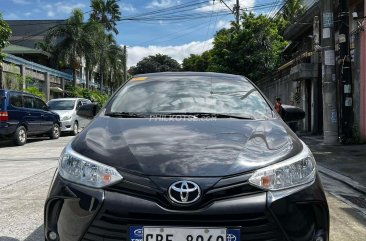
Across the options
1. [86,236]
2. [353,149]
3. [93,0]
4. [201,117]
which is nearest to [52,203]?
[86,236]

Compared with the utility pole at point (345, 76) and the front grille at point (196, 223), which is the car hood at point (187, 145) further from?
the utility pole at point (345, 76)

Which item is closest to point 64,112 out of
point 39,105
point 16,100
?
point 39,105

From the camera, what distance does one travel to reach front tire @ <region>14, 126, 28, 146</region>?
14371mm

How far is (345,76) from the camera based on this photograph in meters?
13.8

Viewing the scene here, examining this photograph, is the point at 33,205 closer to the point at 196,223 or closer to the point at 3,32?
the point at 196,223

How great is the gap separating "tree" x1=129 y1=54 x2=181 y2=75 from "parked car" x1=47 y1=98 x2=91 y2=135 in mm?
62575

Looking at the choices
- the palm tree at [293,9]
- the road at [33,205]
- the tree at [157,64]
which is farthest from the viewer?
the tree at [157,64]

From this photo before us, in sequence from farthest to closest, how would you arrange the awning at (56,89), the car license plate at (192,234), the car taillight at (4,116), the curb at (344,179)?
the awning at (56,89), the car taillight at (4,116), the curb at (344,179), the car license plate at (192,234)

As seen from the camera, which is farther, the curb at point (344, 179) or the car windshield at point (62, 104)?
the car windshield at point (62, 104)

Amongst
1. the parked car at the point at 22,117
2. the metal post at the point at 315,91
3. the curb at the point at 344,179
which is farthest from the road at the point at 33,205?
the metal post at the point at 315,91

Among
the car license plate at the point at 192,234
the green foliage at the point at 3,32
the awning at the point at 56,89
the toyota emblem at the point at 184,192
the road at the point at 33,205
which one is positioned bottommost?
the road at the point at 33,205

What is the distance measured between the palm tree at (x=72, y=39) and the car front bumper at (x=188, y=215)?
37.4 m

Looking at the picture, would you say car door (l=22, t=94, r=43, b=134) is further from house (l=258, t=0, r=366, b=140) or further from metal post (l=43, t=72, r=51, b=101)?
metal post (l=43, t=72, r=51, b=101)

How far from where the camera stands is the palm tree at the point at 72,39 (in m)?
38.6
